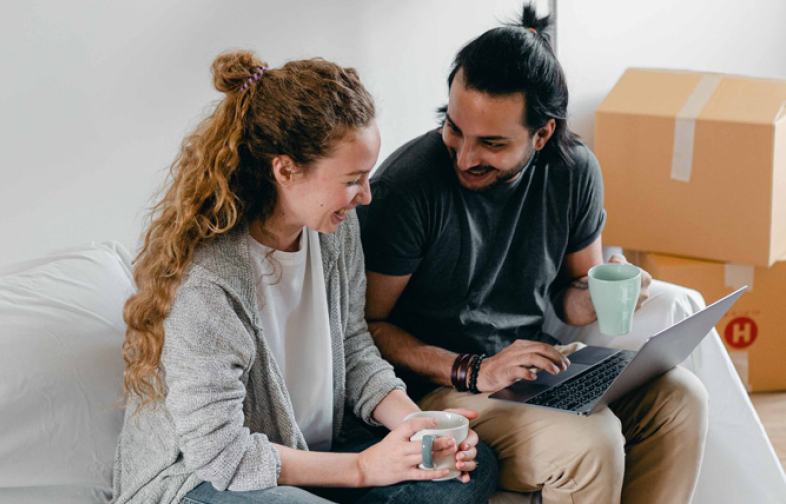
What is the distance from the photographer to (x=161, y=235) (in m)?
1.30

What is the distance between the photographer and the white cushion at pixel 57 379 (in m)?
1.27

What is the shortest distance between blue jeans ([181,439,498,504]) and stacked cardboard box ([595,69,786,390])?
1.17m

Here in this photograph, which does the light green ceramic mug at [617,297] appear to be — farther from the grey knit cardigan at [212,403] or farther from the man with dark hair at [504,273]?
the grey knit cardigan at [212,403]

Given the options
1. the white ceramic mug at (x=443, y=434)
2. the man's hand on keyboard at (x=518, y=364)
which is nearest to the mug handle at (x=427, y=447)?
the white ceramic mug at (x=443, y=434)

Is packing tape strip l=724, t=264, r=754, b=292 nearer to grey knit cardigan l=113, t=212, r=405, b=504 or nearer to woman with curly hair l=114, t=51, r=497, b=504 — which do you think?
woman with curly hair l=114, t=51, r=497, b=504

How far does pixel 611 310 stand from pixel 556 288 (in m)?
0.42

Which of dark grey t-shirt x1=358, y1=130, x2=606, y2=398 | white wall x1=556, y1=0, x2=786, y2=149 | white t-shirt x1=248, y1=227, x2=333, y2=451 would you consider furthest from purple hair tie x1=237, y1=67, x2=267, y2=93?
white wall x1=556, y1=0, x2=786, y2=149

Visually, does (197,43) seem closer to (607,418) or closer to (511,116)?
(511,116)

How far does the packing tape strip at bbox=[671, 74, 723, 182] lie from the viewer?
227 cm

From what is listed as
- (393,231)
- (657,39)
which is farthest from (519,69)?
(657,39)

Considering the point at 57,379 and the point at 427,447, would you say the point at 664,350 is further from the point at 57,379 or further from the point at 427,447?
the point at 57,379

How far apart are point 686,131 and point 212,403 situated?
1.58 metres

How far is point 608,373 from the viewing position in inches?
63.2

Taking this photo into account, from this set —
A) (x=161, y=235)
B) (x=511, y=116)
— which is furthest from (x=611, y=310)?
(x=161, y=235)
